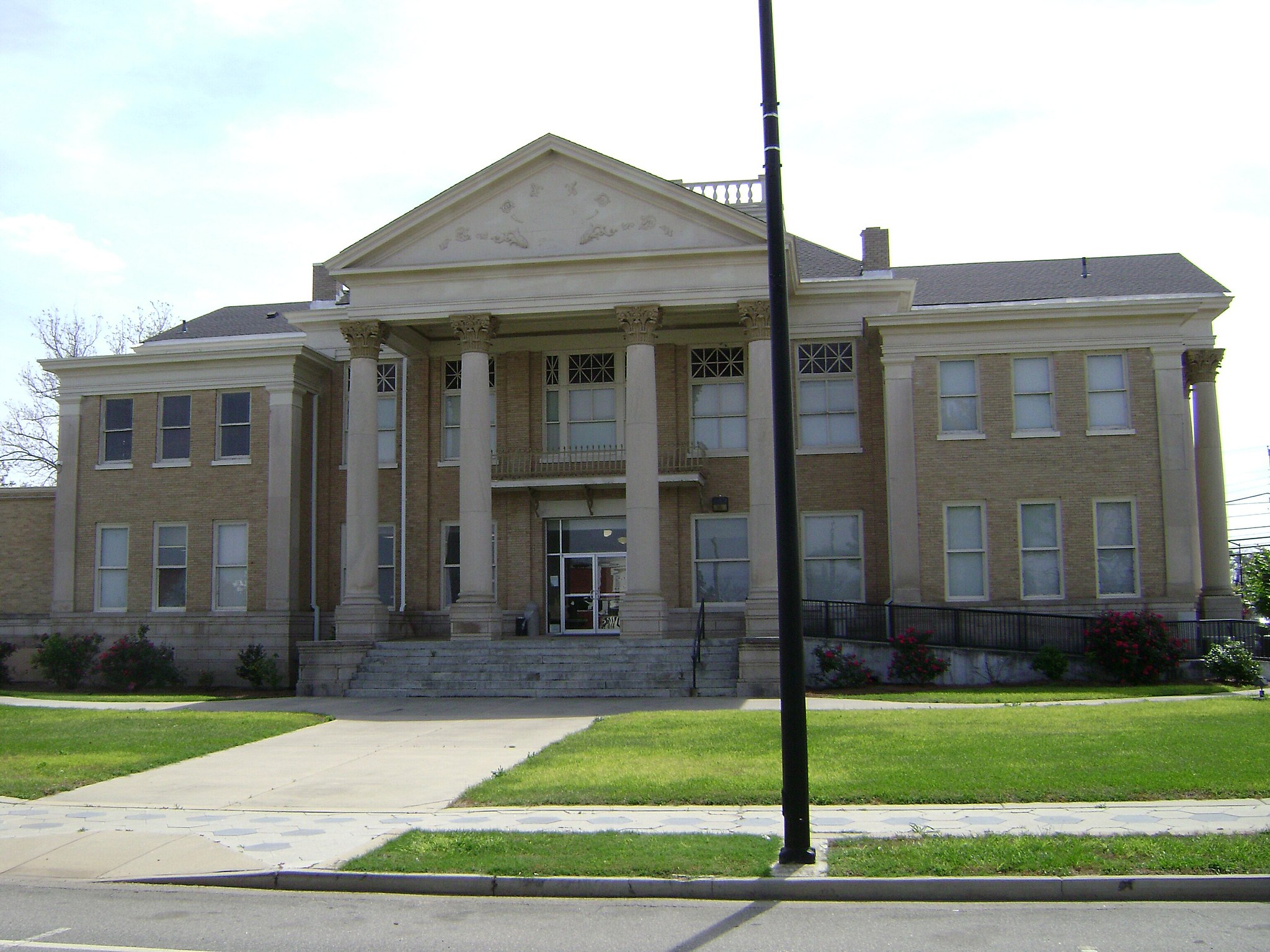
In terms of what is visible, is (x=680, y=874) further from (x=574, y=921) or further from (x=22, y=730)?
(x=22, y=730)

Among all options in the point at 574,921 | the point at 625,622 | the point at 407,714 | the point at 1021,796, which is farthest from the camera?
the point at 625,622

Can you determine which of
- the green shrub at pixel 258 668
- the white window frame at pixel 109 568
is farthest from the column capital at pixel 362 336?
the white window frame at pixel 109 568

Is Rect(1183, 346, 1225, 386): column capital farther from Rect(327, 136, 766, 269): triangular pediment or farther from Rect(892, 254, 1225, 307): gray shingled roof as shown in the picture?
Rect(327, 136, 766, 269): triangular pediment

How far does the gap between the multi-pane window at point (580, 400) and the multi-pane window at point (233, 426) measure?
26.7 feet

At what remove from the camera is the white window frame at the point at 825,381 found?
29953 millimetres

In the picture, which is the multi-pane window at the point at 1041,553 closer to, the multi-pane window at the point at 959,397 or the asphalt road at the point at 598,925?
the multi-pane window at the point at 959,397

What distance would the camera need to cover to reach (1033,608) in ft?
91.7

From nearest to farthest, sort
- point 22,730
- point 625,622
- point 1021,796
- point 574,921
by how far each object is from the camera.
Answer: point 574,921
point 1021,796
point 22,730
point 625,622

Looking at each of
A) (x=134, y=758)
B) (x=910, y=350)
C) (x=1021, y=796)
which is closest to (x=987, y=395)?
(x=910, y=350)

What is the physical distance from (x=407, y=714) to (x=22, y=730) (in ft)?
20.2

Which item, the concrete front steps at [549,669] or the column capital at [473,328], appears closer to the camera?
the concrete front steps at [549,669]

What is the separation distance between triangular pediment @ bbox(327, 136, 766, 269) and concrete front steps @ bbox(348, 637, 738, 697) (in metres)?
8.94

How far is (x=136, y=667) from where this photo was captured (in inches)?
1148

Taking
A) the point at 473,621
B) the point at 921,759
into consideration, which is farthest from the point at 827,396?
the point at 921,759
